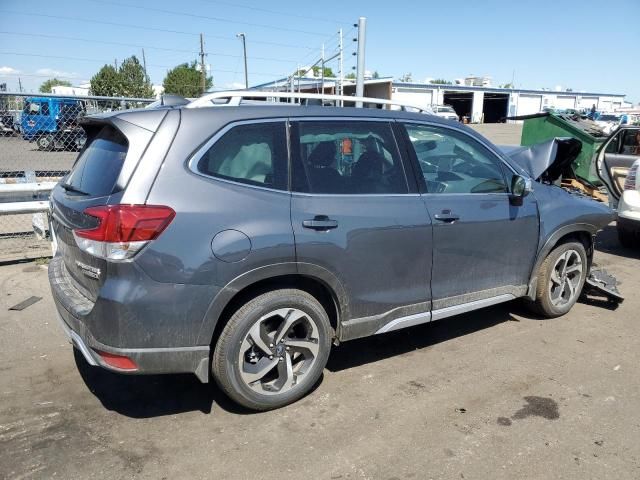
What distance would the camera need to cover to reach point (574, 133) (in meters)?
10.8

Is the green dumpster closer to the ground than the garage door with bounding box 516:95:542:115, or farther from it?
closer to the ground

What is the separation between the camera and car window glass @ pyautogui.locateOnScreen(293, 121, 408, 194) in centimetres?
315

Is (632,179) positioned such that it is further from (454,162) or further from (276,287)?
(276,287)

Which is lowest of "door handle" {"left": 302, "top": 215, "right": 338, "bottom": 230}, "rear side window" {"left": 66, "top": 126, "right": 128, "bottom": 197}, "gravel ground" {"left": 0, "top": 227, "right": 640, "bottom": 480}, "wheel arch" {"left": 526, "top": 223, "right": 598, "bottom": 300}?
"gravel ground" {"left": 0, "top": 227, "right": 640, "bottom": 480}

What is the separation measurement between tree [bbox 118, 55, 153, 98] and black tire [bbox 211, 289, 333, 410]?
47031 mm

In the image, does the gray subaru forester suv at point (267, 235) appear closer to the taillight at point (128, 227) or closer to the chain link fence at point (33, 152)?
the taillight at point (128, 227)

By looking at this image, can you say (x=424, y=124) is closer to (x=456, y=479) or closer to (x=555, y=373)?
(x=555, y=373)

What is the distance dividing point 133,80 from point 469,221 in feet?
169

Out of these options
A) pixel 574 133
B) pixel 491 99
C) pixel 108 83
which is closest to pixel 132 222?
pixel 574 133

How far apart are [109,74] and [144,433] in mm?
51668

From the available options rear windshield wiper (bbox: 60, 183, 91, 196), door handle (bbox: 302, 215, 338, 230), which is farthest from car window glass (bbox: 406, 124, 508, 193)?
rear windshield wiper (bbox: 60, 183, 91, 196)

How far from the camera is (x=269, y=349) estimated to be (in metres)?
3.07

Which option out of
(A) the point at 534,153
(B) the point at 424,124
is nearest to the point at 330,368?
(B) the point at 424,124

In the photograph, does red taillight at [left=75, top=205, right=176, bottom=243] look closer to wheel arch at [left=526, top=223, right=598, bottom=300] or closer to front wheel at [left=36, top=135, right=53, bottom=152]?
wheel arch at [left=526, top=223, right=598, bottom=300]
